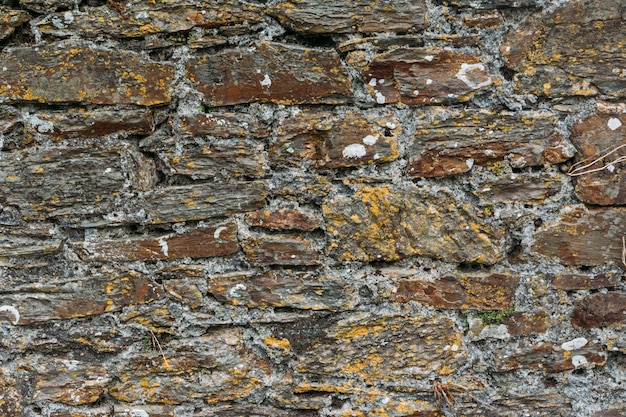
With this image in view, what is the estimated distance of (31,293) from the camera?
5.36 feet

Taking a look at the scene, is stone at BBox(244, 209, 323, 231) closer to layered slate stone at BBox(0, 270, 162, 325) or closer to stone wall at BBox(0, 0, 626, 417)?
stone wall at BBox(0, 0, 626, 417)

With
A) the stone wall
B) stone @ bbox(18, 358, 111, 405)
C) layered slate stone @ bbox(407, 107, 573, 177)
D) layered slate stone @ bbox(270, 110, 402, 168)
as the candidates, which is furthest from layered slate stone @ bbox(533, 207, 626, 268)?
stone @ bbox(18, 358, 111, 405)

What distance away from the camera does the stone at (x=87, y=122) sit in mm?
1548

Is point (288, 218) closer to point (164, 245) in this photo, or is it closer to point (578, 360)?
point (164, 245)

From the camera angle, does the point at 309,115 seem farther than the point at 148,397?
No

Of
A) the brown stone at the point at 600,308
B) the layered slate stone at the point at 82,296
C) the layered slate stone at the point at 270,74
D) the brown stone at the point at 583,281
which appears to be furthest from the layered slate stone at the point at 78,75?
the brown stone at the point at 600,308

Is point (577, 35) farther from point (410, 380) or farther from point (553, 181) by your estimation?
point (410, 380)

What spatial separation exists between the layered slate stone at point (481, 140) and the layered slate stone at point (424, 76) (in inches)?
2.3

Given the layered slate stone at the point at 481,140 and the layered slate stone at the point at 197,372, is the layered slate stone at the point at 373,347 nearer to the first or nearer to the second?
the layered slate stone at the point at 197,372

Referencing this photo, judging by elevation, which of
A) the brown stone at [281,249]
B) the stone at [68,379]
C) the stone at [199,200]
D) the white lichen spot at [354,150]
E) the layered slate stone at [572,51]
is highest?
the layered slate stone at [572,51]

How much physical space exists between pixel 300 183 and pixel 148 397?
0.95 m

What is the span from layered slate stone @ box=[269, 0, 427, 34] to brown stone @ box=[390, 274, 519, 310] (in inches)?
33.7

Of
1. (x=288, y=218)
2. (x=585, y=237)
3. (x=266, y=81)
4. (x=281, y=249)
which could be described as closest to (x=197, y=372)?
(x=281, y=249)

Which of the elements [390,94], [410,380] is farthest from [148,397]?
[390,94]
